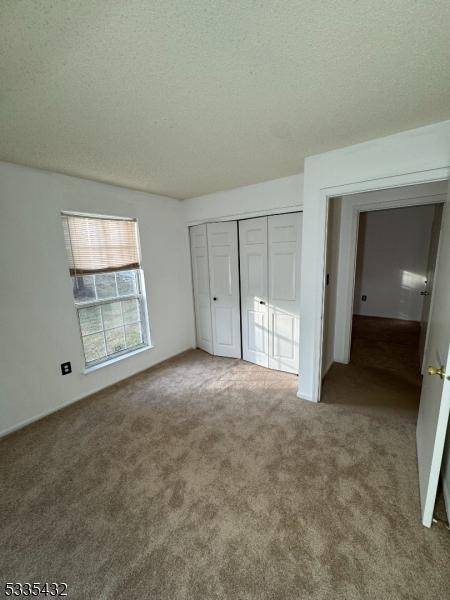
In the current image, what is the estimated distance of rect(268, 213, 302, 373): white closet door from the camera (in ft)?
9.11

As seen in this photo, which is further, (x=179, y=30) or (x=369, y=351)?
(x=369, y=351)

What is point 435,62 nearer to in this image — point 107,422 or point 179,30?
point 179,30

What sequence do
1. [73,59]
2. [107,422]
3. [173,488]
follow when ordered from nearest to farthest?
A: 1. [73,59]
2. [173,488]
3. [107,422]

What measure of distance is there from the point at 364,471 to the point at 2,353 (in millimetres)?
3007

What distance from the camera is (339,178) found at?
2.04 meters

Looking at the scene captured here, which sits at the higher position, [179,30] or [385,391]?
[179,30]

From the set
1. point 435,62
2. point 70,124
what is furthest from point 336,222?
point 70,124

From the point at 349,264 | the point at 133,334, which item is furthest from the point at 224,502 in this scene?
the point at 349,264

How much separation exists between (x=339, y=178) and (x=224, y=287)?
1913 millimetres

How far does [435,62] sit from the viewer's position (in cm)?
110

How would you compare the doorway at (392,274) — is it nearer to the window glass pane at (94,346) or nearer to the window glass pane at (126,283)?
the window glass pane at (126,283)

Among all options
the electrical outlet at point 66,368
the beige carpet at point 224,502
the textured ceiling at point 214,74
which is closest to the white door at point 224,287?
the beige carpet at point 224,502

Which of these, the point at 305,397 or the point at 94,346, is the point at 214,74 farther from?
the point at 94,346

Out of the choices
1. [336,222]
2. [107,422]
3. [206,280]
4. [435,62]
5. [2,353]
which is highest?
[435,62]
